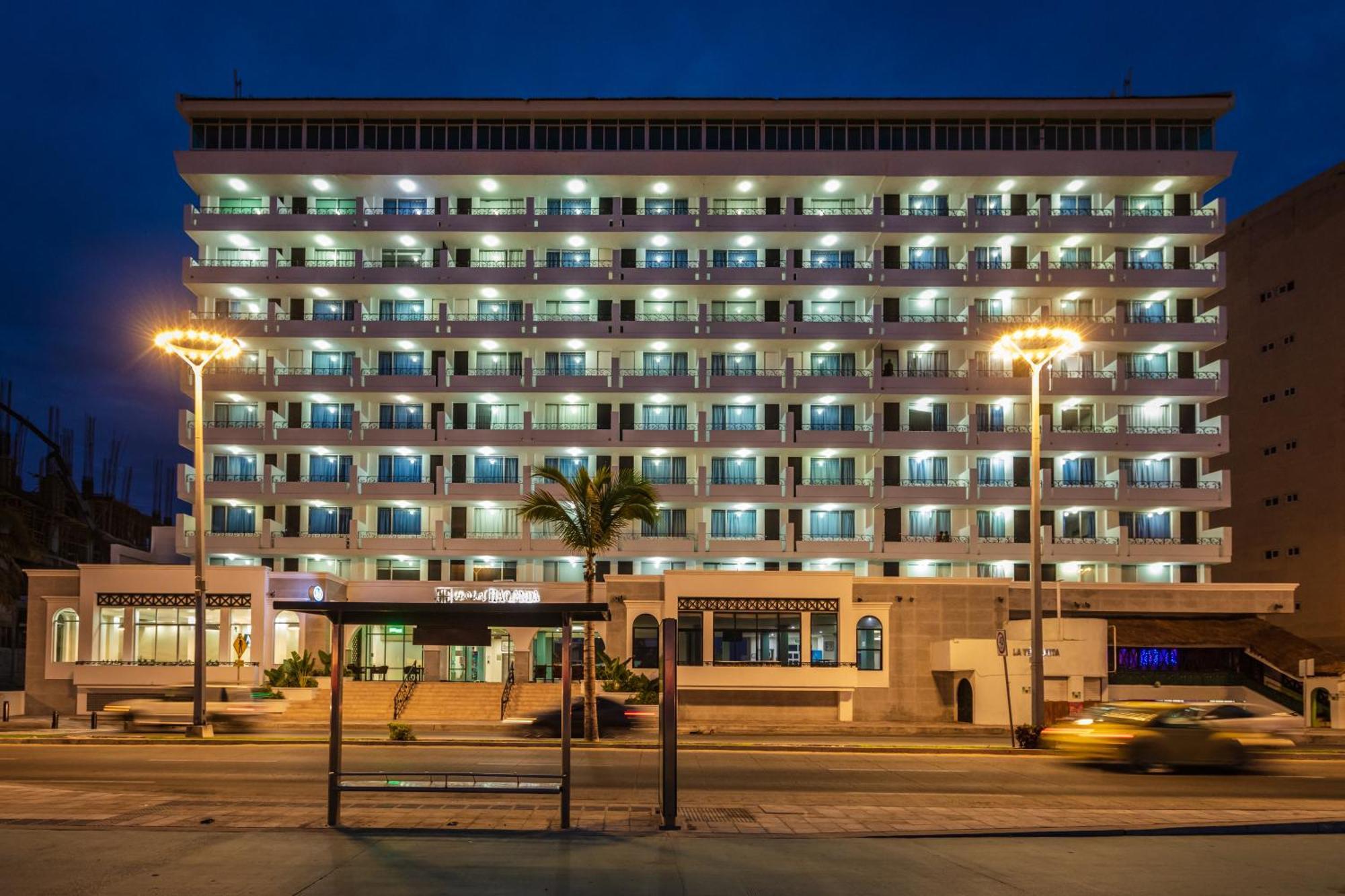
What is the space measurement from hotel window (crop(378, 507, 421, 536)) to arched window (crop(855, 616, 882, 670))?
26.4 metres

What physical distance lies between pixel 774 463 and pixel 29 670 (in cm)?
3784

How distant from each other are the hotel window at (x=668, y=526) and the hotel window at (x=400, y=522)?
12.8 meters

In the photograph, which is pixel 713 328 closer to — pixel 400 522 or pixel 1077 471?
pixel 400 522

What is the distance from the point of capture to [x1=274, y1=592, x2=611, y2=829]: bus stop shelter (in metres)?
15.1

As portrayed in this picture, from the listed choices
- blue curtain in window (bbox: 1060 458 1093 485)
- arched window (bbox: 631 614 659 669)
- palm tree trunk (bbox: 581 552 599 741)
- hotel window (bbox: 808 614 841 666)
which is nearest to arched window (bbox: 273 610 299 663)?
arched window (bbox: 631 614 659 669)

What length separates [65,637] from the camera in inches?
1956

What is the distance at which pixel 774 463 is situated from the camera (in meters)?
62.7

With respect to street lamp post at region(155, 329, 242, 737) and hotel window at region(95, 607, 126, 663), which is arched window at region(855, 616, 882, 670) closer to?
street lamp post at region(155, 329, 242, 737)

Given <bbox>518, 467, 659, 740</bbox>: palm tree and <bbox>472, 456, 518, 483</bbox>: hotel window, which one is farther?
<bbox>472, 456, 518, 483</bbox>: hotel window

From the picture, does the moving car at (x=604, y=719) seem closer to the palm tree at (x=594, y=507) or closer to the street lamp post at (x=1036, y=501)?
the palm tree at (x=594, y=507)

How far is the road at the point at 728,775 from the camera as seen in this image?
792 inches

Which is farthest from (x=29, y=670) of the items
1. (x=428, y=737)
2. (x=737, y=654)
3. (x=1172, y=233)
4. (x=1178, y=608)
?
(x=1172, y=233)

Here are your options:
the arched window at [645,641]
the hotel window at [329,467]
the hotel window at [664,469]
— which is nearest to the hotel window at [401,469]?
the hotel window at [329,467]

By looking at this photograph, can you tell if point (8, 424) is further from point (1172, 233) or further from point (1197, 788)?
point (1197, 788)
